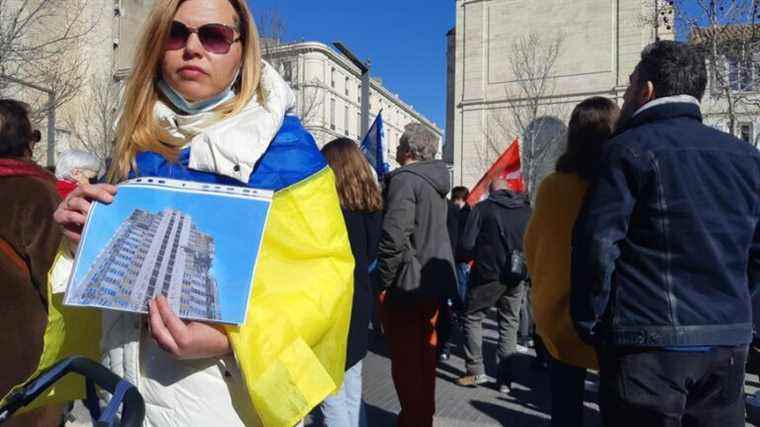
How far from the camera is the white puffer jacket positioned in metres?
1.35

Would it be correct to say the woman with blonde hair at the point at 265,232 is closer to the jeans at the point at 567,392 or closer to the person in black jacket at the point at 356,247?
the person in black jacket at the point at 356,247

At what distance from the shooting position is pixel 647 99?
2559 mm

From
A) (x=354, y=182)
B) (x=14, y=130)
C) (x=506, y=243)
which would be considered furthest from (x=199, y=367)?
(x=506, y=243)

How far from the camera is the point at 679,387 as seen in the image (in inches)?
87.2

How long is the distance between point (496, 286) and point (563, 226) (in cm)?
289

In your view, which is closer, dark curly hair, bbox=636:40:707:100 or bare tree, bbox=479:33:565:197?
dark curly hair, bbox=636:40:707:100

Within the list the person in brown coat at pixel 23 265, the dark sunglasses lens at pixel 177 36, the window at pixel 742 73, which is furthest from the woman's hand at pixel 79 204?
the window at pixel 742 73

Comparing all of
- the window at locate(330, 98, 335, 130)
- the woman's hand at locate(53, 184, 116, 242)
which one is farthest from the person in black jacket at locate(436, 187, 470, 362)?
the window at locate(330, 98, 335, 130)

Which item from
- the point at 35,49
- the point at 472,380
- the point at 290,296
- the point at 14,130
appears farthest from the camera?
the point at 35,49

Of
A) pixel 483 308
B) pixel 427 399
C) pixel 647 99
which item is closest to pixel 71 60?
pixel 483 308

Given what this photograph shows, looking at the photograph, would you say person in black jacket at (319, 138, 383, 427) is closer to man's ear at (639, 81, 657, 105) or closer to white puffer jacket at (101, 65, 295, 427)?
man's ear at (639, 81, 657, 105)

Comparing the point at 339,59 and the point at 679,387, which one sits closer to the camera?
the point at 679,387

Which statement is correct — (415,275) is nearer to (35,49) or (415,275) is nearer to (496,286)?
(496,286)

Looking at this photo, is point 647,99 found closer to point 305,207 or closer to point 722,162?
point 722,162
